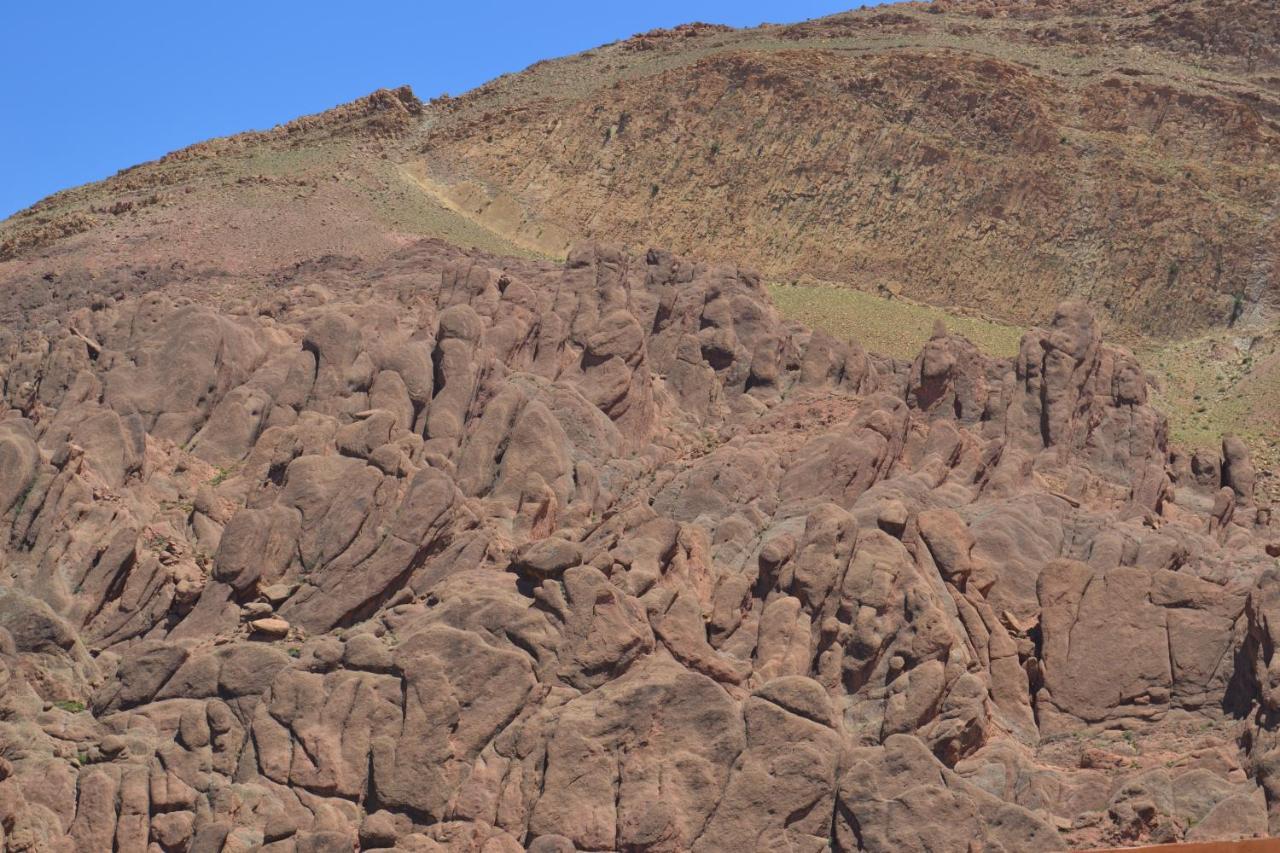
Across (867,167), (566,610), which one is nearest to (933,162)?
(867,167)

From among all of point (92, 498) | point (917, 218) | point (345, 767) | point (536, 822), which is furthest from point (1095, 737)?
point (917, 218)

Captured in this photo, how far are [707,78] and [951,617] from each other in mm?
64208

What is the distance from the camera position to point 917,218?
91938 millimetres

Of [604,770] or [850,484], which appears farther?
[850,484]

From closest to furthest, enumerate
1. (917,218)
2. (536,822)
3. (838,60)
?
(536,822) → (917,218) → (838,60)

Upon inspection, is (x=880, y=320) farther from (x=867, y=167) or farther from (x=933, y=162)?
(x=933, y=162)

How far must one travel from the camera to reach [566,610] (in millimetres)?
37062

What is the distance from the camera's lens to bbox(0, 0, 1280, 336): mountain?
87.9 m

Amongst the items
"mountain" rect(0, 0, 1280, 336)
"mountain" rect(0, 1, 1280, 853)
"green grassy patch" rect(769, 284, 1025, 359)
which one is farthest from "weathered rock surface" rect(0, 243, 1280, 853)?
"mountain" rect(0, 0, 1280, 336)

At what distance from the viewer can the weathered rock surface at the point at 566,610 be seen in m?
34.4

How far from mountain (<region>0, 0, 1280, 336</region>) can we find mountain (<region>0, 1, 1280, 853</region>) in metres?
17.9

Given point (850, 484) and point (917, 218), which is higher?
point (917, 218)

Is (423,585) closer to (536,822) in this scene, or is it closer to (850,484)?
(536,822)

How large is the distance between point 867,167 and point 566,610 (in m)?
61.1
